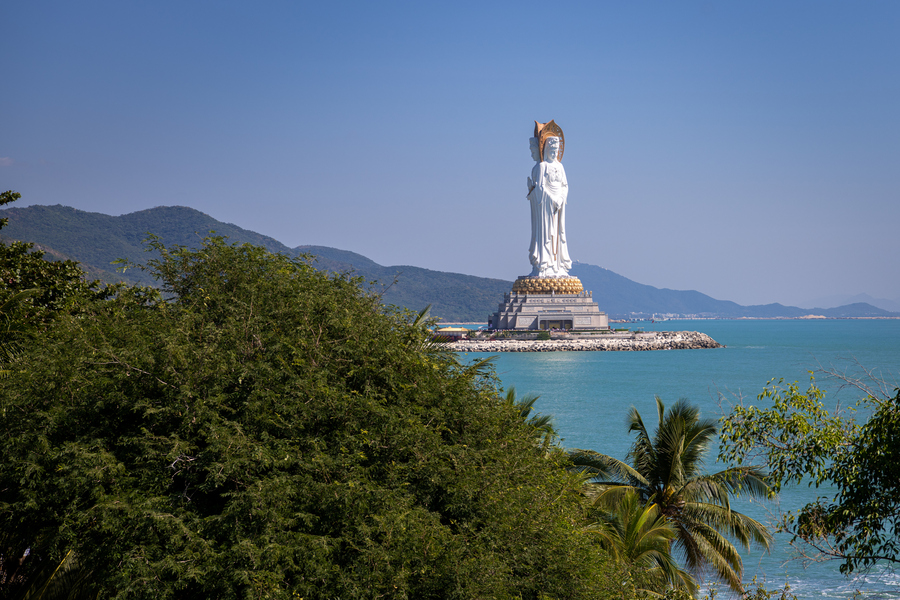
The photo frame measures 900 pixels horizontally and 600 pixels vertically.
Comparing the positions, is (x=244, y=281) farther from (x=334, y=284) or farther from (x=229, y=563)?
(x=229, y=563)

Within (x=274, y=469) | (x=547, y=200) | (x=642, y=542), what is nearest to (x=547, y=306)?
(x=547, y=200)

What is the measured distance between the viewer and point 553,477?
9039 millimetres

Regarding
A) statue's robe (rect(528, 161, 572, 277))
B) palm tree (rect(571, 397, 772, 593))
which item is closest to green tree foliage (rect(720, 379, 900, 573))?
palm tree (rect(571, 397, 772, 593))

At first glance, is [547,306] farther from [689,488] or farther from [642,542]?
[642,542]

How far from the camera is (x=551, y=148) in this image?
67.9m

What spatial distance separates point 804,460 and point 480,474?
355 cm

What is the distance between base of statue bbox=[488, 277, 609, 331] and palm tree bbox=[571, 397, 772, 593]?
58186 millimetres

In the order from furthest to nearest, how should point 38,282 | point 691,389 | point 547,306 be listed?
point 547,306 → point 691,389 → point 38,282

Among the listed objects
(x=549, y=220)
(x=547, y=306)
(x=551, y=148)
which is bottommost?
(x=547, y=306)

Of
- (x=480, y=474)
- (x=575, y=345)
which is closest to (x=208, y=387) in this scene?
(x=480, y=474)

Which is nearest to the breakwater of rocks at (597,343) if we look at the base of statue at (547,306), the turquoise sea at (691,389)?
the turquoise sea at (691,389)

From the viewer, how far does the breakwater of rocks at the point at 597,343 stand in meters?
64.3

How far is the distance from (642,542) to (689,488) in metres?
2.67

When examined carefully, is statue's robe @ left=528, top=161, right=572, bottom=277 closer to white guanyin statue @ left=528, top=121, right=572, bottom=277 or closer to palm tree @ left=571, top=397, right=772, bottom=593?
white guanyin statue @ left=528, top=121, right=572, bottom=277
